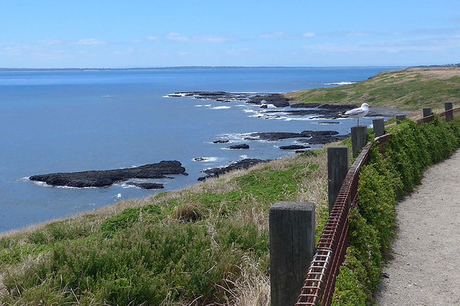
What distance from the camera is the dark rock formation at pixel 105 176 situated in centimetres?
3375

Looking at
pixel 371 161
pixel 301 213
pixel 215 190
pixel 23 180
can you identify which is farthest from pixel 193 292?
pixel 23 180

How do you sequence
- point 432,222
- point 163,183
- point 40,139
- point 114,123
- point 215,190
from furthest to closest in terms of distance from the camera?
point 114,123 → point 40,139 → point 163,183 → point 215,190 → point 432,222

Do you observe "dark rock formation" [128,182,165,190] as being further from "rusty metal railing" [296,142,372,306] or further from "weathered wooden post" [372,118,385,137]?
"rusty metal railing" [296,142,372,306]

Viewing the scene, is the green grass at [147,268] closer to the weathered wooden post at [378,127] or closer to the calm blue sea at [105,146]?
the weathered wooden post at [378,127]

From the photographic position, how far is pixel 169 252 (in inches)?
262

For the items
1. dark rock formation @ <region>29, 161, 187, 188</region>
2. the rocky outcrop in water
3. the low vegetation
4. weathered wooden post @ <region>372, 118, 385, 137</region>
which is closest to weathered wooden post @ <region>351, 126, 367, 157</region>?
the low vegetation

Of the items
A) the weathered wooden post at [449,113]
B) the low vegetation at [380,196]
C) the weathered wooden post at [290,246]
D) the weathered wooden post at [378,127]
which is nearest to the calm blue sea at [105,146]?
the weathered wooden post at [449,113]

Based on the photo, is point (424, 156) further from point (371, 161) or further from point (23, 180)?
point (23, 180)

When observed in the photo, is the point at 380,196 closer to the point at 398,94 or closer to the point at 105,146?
the point at 105,146

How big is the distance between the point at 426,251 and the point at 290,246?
4.99 m

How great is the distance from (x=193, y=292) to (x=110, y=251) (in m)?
1.18

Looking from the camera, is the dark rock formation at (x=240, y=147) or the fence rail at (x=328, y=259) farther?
the dark rock formation at (x=240, y=147)

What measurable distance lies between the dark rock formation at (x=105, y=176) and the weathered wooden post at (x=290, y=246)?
101 ft

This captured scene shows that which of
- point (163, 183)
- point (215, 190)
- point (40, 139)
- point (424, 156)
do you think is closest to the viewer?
point (424, 156)
